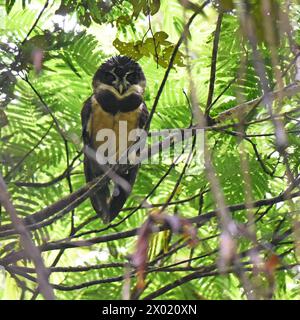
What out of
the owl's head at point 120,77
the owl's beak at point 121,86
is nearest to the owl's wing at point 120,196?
the owl's head at point 120,77

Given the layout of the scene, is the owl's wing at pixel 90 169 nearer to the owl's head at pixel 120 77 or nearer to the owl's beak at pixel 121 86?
the owl's head at pixel 120 77

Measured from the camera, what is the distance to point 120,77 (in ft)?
16.2

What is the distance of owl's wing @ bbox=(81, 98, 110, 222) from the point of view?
404cm

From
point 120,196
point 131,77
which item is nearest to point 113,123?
point 131,77

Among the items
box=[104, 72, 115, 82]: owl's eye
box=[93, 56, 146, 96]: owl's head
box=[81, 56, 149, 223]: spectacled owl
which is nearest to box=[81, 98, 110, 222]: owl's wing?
box=[81, 56, 149, 223]: spectacled owl

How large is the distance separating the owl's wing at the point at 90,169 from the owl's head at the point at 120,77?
21cm

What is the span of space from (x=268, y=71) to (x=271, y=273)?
1468mm

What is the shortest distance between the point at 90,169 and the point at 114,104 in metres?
0.87

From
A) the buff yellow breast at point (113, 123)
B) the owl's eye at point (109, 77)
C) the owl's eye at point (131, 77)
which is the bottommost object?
the buff yellow breast at point (113, 123)

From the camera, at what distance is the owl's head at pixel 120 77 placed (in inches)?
181

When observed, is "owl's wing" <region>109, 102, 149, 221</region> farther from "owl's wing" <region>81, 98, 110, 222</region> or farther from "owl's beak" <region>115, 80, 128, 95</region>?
"owl's beak" <region>115, 80, 128, 95</region>
